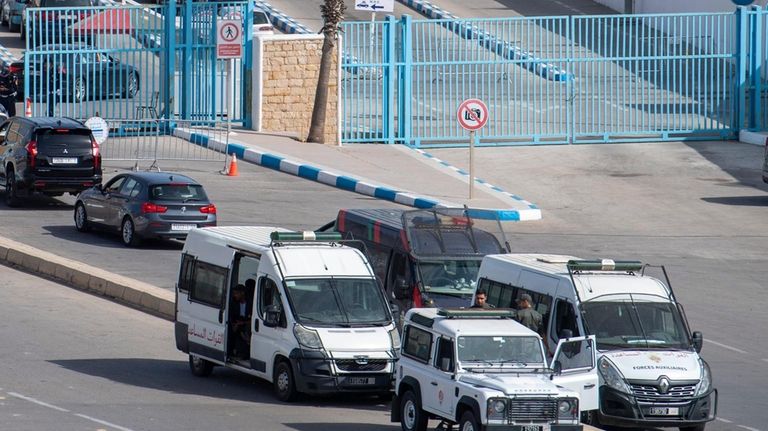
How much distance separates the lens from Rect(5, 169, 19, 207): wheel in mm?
28172

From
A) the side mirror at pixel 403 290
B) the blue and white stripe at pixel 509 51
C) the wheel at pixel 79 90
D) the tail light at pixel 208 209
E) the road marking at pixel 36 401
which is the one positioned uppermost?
the blue and white stripe at pixel 509 51

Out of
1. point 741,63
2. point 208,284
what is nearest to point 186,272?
point 208,284

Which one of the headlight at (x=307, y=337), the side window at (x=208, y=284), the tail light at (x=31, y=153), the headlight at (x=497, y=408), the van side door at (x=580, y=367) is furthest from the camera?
the tail light at (x=31, y=153)

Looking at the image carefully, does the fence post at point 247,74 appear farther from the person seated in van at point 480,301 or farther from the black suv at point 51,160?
the person seated in van at point 480,301

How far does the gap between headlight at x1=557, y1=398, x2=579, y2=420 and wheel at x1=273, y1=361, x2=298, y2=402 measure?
146 inches

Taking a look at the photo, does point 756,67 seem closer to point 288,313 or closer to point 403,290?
point 403,290

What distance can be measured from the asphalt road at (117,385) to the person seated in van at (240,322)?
495 millimetres

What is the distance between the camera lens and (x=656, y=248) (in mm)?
26453

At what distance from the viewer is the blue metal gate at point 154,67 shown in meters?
35.7

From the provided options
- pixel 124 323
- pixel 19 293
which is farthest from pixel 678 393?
pixel 19 293

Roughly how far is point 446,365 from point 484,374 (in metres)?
0.41

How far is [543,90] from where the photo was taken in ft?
127

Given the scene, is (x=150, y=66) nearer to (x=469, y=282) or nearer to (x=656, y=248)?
(x=656, y=248)

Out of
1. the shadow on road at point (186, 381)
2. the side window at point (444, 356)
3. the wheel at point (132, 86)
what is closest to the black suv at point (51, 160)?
the wheel at point (132, 86)
